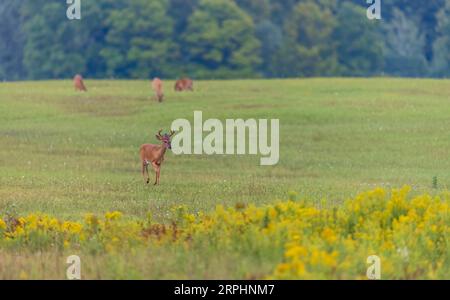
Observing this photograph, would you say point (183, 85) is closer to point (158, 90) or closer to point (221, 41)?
point (158, 90)

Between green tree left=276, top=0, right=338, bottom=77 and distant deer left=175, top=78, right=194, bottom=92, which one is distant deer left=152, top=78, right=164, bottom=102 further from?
green tree left=276, top=0, right=338, bottom=77

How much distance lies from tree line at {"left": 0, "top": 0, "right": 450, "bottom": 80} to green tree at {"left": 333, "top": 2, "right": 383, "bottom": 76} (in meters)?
0.07

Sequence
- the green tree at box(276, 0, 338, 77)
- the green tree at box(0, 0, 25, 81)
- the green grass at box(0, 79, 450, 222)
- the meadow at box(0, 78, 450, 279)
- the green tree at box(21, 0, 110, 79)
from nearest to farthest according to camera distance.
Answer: the meadow at box(0, 78, 450, 279) → the green grass at box(0, 79, 450, 222) → the green tree at box(21, 0, 110, 79) → the green tree at box(276, 0, 338, 77) → the green tree at box(0, 0, 25, 81)

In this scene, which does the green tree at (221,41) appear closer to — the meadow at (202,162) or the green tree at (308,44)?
the green tree at (308,44)

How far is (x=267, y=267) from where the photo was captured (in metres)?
13.7

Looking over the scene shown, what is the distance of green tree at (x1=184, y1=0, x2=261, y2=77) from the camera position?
298 ft

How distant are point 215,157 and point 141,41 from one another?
56341 millimetres

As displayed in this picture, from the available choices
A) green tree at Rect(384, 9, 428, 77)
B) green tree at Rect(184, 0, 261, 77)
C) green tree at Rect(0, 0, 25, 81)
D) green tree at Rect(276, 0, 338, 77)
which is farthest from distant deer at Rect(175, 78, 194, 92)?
green tree at Rect(0, 0, 25, 81)

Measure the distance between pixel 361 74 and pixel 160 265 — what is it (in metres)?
81.1

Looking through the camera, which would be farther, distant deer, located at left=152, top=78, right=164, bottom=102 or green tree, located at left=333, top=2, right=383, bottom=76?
green tree, located at left=333, top=2, right=383, bottom=76

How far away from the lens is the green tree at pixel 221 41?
9069cm

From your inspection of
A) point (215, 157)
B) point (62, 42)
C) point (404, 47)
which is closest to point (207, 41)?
point (62, 42)

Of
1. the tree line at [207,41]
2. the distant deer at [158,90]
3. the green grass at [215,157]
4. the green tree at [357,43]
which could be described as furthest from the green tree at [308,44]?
the distant deer at [158,90]

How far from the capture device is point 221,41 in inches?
3617
